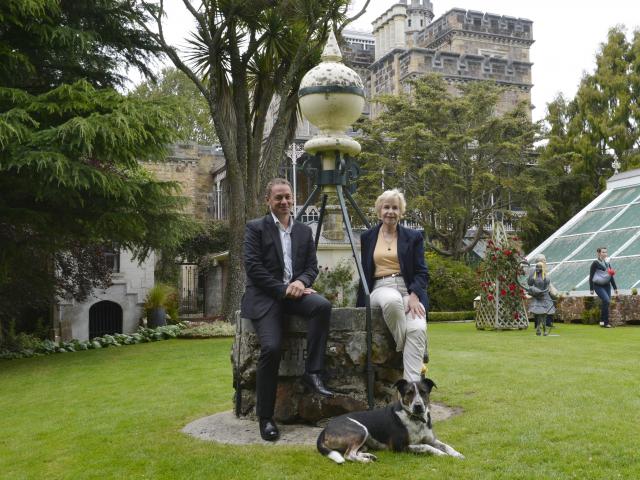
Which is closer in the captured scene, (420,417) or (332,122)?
(420,417)

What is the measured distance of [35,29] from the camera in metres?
11.3

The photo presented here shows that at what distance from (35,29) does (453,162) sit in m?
18.0

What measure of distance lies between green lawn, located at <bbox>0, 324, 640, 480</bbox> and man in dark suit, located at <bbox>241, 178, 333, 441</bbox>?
54 centimetres

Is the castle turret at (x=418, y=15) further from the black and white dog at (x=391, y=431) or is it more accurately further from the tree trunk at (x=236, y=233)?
the black and white dog at (x=391, y=431)

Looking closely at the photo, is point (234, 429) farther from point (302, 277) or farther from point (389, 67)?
point (389, 67)

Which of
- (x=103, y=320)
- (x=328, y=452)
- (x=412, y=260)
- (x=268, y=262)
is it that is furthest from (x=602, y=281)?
(x=103, y=320)

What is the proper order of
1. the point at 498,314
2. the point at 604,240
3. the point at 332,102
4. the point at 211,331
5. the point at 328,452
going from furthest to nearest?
1. the point at 604,240
2. the point at 211,331
3. the point at 498,314
4. the point at 332,102
5. the point at 328,452

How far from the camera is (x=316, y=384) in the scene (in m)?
5.18

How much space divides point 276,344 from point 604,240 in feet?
53.0

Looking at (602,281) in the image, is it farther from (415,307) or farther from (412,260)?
(415,307)

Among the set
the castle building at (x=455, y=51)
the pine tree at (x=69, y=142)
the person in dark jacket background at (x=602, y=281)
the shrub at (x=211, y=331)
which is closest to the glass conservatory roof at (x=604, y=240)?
the person in dark jacket background at (x=602, y=281)

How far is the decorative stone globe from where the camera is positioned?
618 cm

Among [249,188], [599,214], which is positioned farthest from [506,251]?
[599,214]

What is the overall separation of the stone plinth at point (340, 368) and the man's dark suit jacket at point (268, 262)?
31 cm
